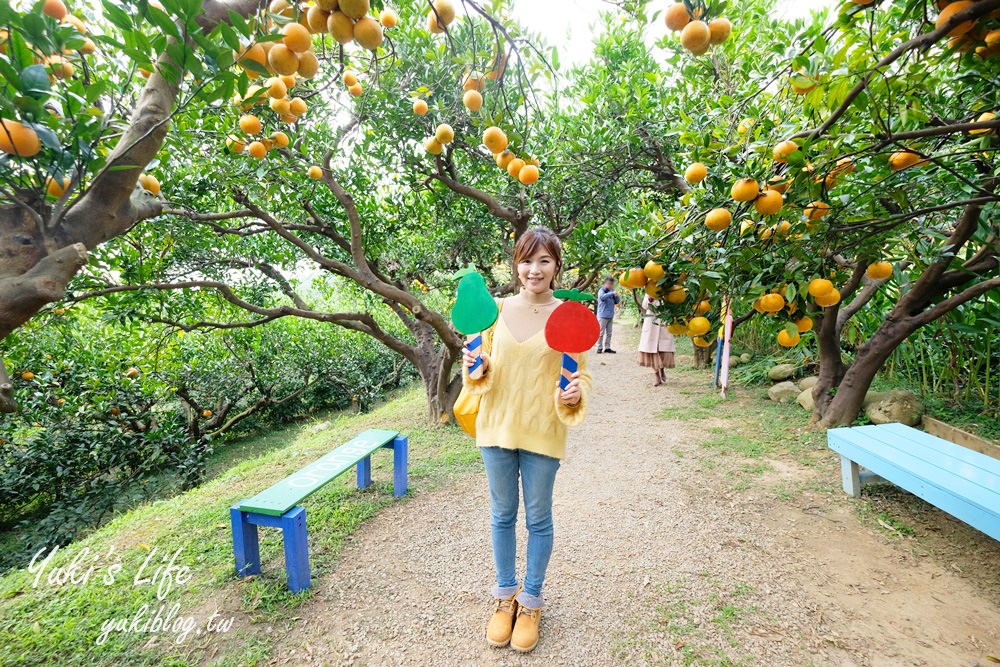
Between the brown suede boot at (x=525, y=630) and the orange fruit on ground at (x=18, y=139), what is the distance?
1.91 meters

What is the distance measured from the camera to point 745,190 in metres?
1.26

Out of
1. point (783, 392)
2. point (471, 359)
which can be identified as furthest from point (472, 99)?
point (783, 392)

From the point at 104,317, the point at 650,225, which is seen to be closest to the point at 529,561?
the point at 650,225

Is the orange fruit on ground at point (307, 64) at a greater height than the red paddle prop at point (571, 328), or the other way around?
the orange fruit on ground at point (307, 64)

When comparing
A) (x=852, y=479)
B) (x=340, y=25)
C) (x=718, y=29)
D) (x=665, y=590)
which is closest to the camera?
(x=340, y=25)

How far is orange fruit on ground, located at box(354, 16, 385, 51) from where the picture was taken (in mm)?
1037

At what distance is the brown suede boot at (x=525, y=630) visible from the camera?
167 cm

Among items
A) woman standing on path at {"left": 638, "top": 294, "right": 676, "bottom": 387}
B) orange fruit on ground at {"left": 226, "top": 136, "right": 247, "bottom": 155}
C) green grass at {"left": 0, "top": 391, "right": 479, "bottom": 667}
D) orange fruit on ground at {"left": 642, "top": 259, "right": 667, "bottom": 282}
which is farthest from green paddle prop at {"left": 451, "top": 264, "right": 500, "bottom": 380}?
woman standing on path at {"left": 638, "top": 294, "right": 676, "bottom": 387}

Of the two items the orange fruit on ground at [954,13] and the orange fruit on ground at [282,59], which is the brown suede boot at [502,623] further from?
the orange fruit on ground at [954,13]

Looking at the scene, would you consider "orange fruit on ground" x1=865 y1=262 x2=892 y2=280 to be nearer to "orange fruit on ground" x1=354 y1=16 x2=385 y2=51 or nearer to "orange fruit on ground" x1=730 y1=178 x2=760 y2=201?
"orange fruit on ground" x1=730 y1=178 x2=760 y2=201

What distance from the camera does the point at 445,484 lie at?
324cm

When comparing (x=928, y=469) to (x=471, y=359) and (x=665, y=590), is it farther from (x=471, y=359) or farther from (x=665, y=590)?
(x=471, y=359)

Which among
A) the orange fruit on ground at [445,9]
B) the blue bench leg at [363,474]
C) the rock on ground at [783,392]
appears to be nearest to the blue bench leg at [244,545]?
the blue bench leg at [363,474]

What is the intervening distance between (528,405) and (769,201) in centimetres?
94
